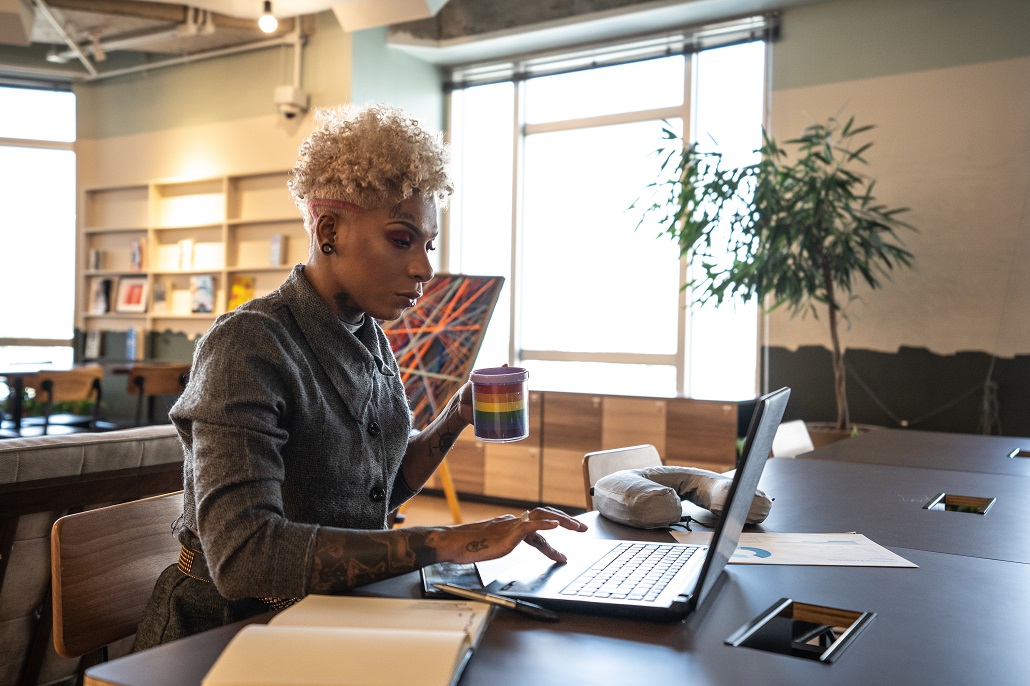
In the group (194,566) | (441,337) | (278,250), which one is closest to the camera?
(194,566)

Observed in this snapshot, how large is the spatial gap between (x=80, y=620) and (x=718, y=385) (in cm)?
488

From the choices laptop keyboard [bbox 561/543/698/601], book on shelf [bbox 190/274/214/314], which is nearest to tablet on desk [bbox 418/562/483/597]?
laptop keyboard [bbox 561/543/698/601]

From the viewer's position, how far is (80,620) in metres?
1.38

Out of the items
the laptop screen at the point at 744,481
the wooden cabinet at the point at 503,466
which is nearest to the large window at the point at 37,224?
the wooden cabinet at the point at 503,466

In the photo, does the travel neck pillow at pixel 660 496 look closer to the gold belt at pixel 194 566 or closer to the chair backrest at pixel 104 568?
the gold belt at pixel 194 566

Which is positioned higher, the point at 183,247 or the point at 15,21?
the point at 15,21

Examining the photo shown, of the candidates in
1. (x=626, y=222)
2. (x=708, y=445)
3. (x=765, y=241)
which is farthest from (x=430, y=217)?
(x=626, y=222)

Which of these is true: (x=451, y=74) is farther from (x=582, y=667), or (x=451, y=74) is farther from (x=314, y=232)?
(x=582, y=667)

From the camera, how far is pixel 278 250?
6.25 metres

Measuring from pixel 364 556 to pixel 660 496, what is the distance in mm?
634

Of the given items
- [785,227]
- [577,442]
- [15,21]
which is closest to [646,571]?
[785,227]

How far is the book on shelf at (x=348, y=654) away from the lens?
2.56 ft

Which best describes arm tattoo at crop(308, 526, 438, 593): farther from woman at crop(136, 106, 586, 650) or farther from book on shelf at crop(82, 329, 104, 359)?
book on shelf at crop(82, 329, 104, 359)

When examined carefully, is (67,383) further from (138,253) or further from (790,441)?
(790,441)
